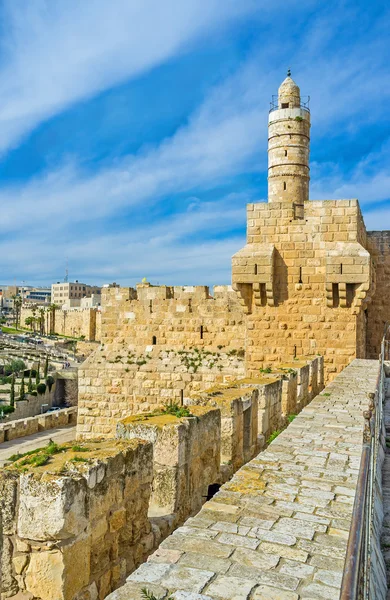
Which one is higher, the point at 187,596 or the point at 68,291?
the point at 68,291

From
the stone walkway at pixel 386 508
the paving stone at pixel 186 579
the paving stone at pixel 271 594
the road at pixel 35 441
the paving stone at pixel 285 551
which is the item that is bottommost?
the road at pixel 35 441

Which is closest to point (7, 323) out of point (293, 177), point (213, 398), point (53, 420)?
point (53, 420)

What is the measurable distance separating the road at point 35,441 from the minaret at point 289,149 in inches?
501

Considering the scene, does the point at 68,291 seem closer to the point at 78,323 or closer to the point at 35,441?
the point at 78,323

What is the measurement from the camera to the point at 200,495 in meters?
3.91

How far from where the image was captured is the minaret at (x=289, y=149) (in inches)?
857

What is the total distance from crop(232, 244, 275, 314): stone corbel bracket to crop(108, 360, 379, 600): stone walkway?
5.79m

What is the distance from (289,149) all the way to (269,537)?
20.8m

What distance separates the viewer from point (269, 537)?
2.56 meters

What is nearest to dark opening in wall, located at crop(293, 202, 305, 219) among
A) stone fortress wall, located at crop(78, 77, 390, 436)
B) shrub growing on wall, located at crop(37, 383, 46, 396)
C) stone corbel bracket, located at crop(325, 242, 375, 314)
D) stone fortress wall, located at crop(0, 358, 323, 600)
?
stone fortress wall, located at crop(78, 77, 390, 436)

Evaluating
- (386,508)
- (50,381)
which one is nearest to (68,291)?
(50,381)

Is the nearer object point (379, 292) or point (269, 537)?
point (269, 537)

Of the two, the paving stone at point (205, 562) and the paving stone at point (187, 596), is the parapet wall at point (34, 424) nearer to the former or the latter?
the paving stone at point (205, 562)

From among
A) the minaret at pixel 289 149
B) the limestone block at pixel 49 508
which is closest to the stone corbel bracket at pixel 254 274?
the limestone block at pixel 49 508
